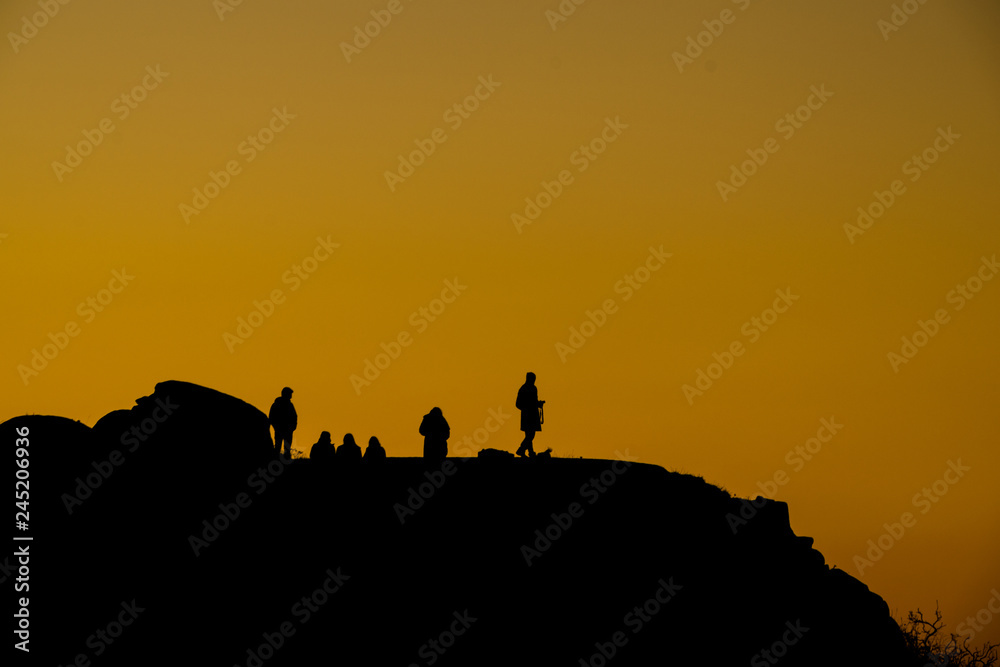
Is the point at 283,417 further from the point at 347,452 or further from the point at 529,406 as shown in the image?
the point at 529,406

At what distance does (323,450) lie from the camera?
158ft

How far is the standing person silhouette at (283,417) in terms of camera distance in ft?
161

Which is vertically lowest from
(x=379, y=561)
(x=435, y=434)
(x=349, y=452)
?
(x=379, y=561)

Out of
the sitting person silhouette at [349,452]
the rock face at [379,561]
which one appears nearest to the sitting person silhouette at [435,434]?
the rock face at [379,561]

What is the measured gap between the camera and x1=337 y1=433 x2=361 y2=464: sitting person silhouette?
48062 mm

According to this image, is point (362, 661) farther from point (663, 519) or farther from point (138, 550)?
point (663, 519)

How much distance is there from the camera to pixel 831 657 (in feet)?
161

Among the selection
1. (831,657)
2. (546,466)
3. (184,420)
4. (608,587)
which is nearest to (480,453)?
(546,466)

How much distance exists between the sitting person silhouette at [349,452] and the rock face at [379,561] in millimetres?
388

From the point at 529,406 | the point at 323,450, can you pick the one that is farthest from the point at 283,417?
the point at 529,406

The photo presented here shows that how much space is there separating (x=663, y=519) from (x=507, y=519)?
15.4 ft

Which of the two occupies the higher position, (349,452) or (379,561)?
(349,452)

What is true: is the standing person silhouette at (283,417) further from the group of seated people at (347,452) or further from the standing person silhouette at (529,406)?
the standing person silhouette at (529,406)

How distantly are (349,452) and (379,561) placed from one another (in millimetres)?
3413
